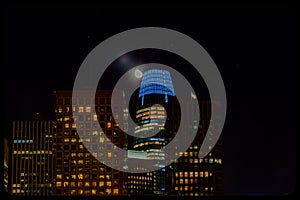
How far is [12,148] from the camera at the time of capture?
239ft

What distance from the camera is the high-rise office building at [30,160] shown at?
242 feet

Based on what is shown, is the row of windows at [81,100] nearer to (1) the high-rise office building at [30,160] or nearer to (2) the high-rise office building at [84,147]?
(2) the high-rise office building at [84,147]

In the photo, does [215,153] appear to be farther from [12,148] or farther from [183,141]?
[12,148]

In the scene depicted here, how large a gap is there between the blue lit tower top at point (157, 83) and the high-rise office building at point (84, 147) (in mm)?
27911

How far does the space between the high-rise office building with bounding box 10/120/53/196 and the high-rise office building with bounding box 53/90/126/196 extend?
2354 mm

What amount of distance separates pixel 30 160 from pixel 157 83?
122 ft

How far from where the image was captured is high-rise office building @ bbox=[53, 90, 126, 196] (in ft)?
226

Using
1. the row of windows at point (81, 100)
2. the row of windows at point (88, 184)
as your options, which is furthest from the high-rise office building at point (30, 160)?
the row of windows at point (81, 100)

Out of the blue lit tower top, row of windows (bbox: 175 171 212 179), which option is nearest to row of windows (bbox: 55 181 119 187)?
row of windows (bbox: 175 171 212 179)

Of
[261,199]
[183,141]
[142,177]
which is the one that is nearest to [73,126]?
[142,177]

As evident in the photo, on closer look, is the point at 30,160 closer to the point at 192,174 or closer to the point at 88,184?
the point at 88,184

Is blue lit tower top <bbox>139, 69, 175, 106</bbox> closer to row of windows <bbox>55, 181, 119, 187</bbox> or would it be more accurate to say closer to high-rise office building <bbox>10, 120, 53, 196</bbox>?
high-rise office building <bbox>10, 120, 53, 196</bbox>

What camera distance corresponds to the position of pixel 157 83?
103625 mm

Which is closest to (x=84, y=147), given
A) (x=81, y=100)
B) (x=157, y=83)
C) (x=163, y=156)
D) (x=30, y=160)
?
(x=81, y=100)
